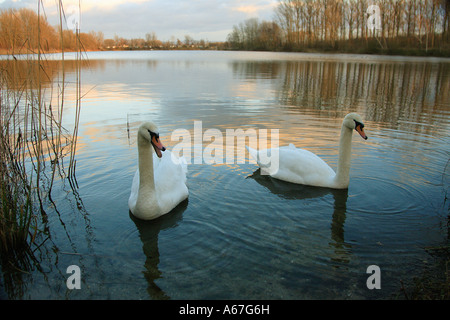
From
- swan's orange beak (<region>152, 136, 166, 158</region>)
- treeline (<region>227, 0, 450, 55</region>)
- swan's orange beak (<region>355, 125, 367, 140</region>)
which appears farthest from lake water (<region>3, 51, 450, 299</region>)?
treeline (<region>227, 0, 450, 55</region>)

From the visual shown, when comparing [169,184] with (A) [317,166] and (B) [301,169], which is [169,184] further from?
(A) [317,166]

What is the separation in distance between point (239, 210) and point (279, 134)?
492 centimetres

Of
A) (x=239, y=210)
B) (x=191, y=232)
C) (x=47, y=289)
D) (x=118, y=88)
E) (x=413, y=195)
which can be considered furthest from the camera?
(x=118, y=88)

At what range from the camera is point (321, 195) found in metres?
6.15

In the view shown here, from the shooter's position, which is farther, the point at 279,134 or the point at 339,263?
the point at 279,134

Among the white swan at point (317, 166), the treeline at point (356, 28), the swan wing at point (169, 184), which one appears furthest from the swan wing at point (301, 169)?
the treeline at point (356, 28)

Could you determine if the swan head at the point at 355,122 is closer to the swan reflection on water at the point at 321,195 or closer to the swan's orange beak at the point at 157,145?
the swan reflection on water at the point at 321,195

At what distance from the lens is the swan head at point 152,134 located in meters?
4.67

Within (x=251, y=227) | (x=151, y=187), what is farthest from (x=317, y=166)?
(x=151, y=187)
